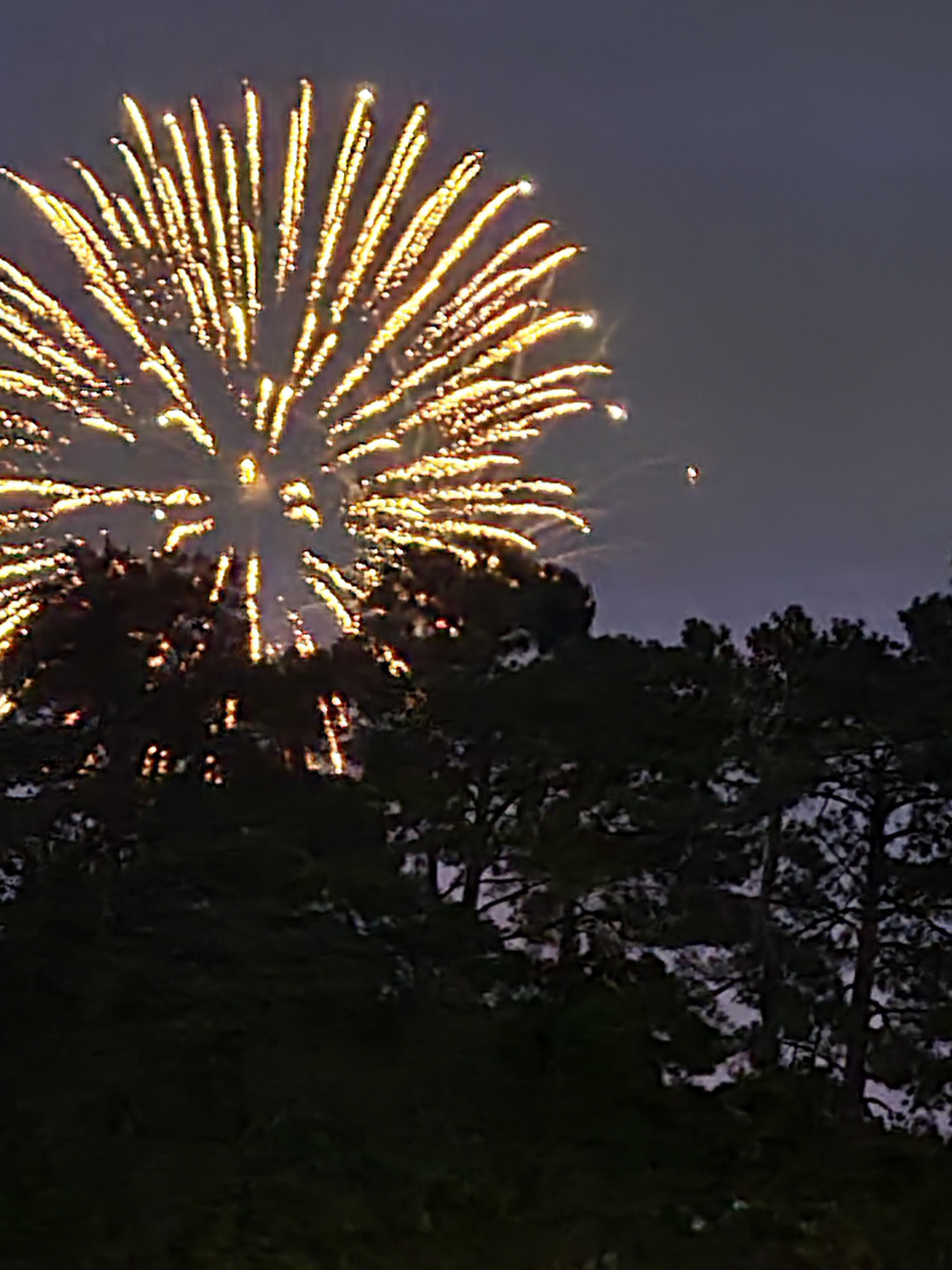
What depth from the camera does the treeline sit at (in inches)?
572

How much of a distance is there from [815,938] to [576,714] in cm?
479

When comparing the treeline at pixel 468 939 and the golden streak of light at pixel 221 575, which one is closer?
the treeline at pixel 468 939

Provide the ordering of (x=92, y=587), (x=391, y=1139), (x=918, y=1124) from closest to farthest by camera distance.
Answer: (x=391, y=1139), (x=918, y=1124), (x=92, y=587)

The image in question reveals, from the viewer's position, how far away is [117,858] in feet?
71.9

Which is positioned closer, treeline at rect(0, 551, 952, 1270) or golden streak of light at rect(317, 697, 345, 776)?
treeline at rect(0, 551, 952, 1270)

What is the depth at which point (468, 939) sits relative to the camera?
21.6m

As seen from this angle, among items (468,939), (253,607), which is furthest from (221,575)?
(468,939)

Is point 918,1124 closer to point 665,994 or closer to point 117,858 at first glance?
point 665,994

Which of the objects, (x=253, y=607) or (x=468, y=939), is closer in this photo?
(x=468, y=939)

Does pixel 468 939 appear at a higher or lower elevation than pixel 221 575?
lower

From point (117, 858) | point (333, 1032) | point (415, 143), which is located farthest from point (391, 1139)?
point (415, 143)

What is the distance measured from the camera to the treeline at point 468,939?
14539 millimetres

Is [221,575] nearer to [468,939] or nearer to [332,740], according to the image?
[332,740]

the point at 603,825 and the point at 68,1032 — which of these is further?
the point at 603,825
